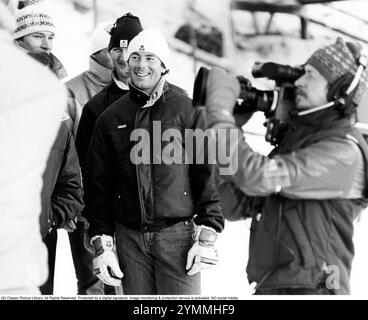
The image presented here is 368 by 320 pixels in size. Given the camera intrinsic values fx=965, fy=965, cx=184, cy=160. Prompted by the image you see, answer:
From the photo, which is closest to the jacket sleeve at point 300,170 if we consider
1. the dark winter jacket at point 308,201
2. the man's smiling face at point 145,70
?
the dark winter jacket at point 308,201

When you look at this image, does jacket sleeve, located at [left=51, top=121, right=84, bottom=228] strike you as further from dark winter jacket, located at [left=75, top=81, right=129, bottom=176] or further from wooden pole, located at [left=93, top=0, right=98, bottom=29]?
wooden pole, located at [left=93, top=0, right=98, bottom=29]

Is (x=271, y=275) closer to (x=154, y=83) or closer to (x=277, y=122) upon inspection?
(x=277, y=122)

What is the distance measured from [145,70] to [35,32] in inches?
28.4

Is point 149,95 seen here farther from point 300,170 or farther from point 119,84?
point 300,170

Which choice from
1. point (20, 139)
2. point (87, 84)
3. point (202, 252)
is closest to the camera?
point (20, 139)

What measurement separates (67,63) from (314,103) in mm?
1995

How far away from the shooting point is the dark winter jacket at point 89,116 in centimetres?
371

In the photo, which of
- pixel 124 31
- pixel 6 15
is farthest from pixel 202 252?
pixel 6 15

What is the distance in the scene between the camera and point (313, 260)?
2.55 metres

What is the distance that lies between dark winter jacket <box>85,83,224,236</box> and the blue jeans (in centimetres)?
4

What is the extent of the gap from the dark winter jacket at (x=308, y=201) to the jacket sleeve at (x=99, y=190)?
77 cm

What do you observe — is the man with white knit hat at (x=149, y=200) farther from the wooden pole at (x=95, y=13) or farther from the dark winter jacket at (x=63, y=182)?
the wooden pole at (x=95, y=13)

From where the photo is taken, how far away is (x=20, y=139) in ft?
6.21

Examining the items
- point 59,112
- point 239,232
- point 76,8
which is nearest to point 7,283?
point 59,112
